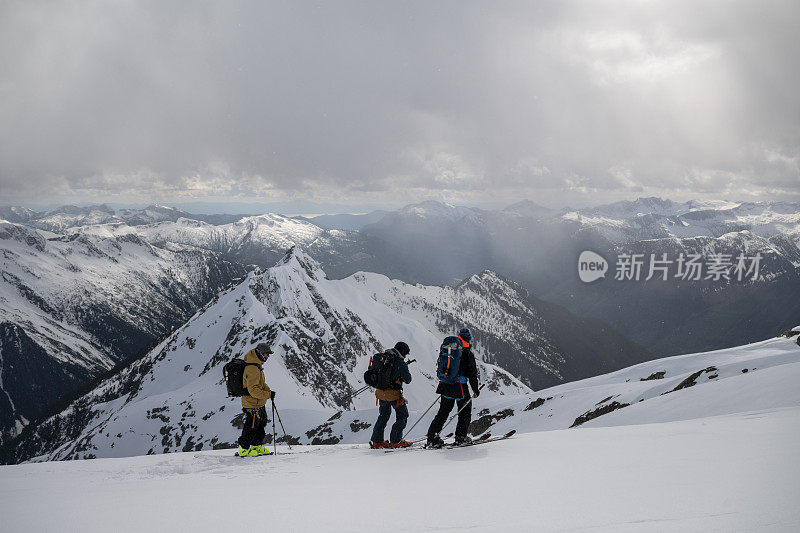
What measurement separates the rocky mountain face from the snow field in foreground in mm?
42345

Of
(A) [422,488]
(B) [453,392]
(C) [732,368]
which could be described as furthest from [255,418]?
(C) [732,368]

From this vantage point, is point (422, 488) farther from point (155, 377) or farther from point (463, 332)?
point (155, 377)

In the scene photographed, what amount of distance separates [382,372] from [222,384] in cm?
8229

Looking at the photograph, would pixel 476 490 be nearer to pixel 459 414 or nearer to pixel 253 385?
pixel 459 414

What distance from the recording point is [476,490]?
6.71 meters

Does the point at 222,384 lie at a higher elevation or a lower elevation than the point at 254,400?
lower

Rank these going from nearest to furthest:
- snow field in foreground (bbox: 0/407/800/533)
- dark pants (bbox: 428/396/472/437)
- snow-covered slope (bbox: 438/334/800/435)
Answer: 1. snow field in foreground (bbox: 0/407/800/533)
2. dark pants (bbox: 428/396/472/437)
3. snow-covered slope (bbox: 438/334/800/435)

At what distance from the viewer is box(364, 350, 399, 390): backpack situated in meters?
12.5

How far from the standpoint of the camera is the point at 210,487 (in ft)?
26.1

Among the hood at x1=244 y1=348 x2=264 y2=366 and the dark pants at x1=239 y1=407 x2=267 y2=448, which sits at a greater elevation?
the hood at x1=244 y1=348 x2=264 y2=366

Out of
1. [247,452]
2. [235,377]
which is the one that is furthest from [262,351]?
[247,452]

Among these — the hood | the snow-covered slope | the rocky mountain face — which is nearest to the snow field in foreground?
the hood

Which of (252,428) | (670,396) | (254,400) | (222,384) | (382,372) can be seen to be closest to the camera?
(382,372)

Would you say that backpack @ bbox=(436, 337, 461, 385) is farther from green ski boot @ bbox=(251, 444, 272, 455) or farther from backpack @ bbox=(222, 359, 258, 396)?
green ski boot @ bbox=(251, 444, 272, 455)
